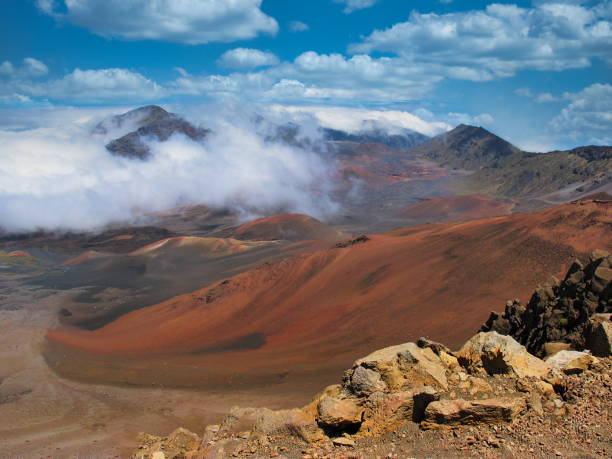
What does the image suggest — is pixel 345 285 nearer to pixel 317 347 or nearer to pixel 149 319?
pixel 317 347

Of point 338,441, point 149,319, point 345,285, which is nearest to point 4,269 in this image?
point 149,319

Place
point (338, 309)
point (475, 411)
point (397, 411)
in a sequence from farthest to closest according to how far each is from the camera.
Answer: point (338, 309)
point (397, 411)
point (475, 411)

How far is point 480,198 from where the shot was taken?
156m

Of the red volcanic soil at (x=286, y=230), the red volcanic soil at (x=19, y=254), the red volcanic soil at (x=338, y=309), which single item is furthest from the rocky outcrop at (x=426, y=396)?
the red volcanic soil at (x=19, y=254)

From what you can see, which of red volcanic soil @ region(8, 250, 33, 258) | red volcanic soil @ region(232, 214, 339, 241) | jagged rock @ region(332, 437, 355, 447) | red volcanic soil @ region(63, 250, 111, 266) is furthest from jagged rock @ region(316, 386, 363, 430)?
red volcanic soil @ region(8, 250, 33, 258)

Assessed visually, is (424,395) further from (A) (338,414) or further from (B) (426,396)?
(A) (338,414)

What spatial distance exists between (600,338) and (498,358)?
107 inches

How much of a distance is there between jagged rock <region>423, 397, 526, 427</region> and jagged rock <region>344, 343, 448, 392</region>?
1699 mm

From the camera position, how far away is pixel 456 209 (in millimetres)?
147000

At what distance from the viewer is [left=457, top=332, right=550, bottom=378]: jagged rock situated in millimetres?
12758

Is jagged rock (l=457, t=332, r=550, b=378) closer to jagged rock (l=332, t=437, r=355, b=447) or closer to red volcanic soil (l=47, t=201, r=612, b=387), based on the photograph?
jagged rock (l=332, t=437, r=355, b=447)

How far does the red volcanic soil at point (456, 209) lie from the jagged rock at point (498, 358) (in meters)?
124

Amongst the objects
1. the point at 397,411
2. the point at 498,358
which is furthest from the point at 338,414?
the point at 498,358

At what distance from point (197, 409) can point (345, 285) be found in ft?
72.5
